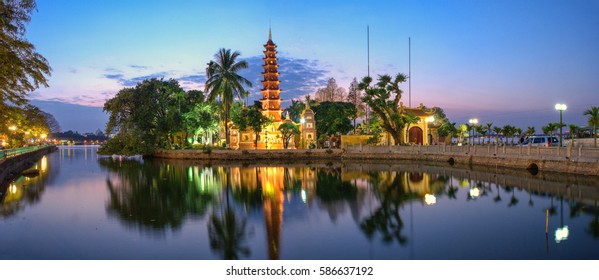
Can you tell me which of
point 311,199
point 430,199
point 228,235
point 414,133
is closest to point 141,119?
point 414,133

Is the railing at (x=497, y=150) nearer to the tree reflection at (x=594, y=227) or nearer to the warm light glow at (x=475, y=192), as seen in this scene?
the warm light glow at (x=475, y=192)

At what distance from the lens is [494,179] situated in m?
31.1

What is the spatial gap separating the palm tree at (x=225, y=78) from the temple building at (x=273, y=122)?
731 centimetres

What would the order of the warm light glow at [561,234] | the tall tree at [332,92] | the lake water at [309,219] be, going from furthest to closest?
the tall tree at [332,92] → the warm light glow at [561,234] → the lake water at [309,219]

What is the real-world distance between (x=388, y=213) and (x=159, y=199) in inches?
471

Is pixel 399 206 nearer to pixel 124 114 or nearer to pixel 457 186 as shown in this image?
pixel 457 186

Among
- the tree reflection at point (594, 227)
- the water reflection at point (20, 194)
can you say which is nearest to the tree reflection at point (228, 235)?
the water reflection at point (20, 194)

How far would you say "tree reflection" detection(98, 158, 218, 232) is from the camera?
18.2m

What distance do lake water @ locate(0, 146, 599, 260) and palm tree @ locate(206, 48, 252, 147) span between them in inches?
1103

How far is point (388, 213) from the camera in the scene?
19891 mm

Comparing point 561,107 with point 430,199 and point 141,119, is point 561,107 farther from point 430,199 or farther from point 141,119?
point 141,119

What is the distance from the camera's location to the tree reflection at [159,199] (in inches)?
719

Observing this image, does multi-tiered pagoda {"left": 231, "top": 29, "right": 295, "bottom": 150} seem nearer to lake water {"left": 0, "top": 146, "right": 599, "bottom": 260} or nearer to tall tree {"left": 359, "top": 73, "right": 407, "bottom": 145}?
tall tree {"left": 359, "top": 73, "right": 407, "bottom": 145}
